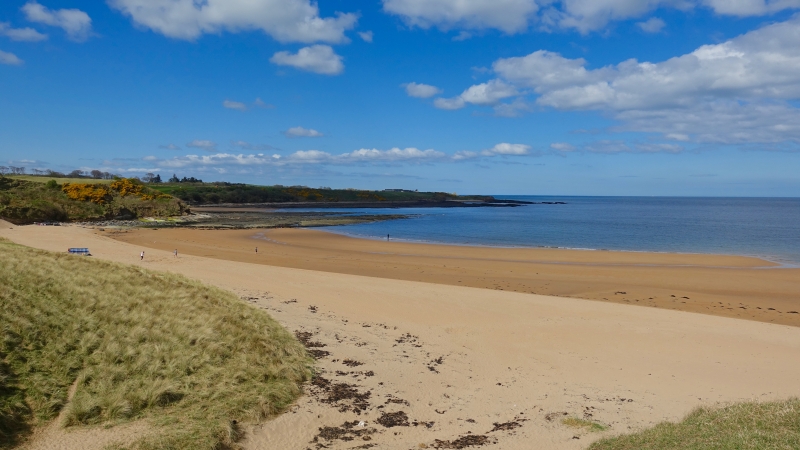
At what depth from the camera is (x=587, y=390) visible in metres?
8.52

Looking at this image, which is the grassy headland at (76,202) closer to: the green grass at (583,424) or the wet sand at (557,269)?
the wet sand at (557,269)

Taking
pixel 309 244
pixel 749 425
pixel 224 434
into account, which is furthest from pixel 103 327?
pixel 309 244

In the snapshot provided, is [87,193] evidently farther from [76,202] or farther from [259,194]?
[259,194]

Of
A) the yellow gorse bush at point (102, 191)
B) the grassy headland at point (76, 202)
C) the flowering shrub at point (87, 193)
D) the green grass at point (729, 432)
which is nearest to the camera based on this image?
the green grass at point (729, 432)

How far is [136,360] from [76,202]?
53344mm

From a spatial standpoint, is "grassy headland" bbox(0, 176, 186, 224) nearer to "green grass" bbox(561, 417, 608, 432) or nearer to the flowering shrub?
the flowering shrub

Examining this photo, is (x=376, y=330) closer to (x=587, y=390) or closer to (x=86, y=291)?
(x=587, y=390)

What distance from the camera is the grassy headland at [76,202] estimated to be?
136 ft

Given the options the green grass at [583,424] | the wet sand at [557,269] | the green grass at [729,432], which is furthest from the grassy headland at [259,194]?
the green grass at [729,432]

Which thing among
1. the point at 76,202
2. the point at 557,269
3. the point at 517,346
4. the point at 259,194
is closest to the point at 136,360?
the point at 517,346

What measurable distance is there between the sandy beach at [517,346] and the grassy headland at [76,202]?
21.6 m

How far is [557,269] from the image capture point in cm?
2541

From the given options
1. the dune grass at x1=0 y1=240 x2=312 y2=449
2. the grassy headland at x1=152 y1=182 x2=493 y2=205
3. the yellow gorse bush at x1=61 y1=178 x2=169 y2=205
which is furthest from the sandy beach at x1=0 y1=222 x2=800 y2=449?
the grassy headland at x1=152 y1=182 x2=493 y2=205

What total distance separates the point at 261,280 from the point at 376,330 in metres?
7.57
